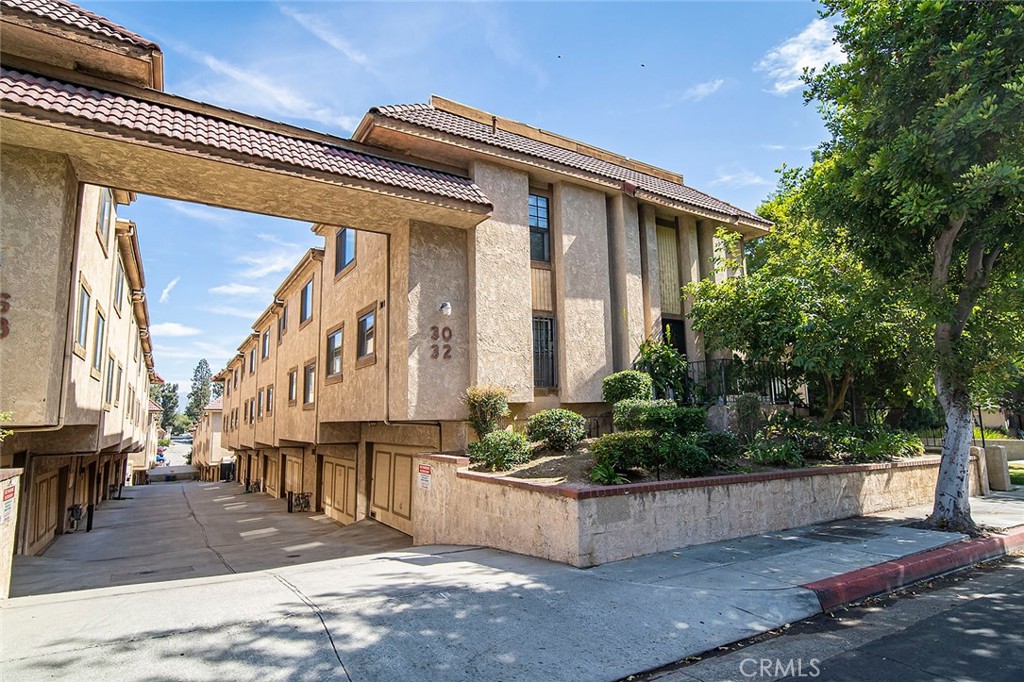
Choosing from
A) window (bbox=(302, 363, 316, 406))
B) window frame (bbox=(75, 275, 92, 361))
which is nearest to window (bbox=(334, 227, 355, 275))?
window (bbox=(302, 363, 316, 406))

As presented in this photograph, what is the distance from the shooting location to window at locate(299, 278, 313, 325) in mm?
19984

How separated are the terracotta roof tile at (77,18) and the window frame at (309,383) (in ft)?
36.3

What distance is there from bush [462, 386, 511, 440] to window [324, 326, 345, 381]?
18.6 ft

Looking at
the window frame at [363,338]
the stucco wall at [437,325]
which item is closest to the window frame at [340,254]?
the window frame at [363,338]

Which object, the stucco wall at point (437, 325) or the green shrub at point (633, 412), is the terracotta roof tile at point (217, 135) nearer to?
the stucco wall at point (437, 325)

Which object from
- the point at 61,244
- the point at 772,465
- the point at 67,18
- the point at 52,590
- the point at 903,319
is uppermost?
the point at 67,18

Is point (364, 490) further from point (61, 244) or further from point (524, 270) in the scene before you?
point (61, 244)

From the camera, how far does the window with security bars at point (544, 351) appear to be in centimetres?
1316

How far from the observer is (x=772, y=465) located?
1115 centimetres

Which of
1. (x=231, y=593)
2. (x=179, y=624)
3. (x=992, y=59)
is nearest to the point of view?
(x=179, y=624)

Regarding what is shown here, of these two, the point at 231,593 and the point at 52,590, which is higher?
the point at 231,593

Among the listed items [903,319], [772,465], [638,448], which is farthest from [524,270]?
[903,319]

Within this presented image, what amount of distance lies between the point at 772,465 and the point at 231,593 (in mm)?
9797

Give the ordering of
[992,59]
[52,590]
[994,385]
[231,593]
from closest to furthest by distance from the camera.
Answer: [231,593], [992,59], [52,590], [994,385]
